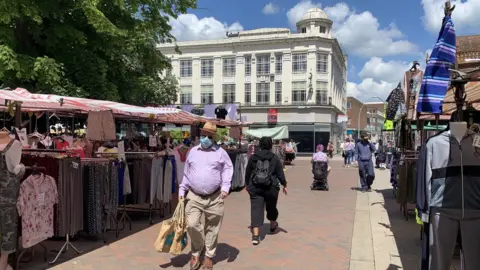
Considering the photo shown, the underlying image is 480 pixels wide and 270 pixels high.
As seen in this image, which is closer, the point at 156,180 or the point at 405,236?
the point at 405,236

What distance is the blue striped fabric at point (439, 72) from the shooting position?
4.11 m

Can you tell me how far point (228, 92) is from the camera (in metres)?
51.8

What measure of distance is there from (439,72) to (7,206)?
196 inches

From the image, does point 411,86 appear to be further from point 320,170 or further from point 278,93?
point 278,93

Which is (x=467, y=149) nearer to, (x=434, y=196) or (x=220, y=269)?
(x=434, y=196)

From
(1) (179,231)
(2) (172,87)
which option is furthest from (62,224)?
(2) (172,87)

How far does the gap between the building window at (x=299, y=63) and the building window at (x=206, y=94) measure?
35.7 feet

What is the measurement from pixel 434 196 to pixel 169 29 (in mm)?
15185

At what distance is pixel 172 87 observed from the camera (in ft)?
118

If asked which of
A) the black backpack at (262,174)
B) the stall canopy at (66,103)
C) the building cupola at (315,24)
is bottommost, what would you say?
the black backpack at (262,174)

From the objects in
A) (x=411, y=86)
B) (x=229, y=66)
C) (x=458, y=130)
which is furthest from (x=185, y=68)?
(x=458, y=130)

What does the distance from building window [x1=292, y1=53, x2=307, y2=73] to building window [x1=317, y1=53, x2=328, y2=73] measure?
1.51 m

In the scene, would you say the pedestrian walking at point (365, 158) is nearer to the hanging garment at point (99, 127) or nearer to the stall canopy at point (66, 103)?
the stall canopy at point (66, 103)

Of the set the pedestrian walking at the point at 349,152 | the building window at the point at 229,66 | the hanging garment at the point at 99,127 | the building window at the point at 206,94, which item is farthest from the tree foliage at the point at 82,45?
the building window at the point at 206,94
